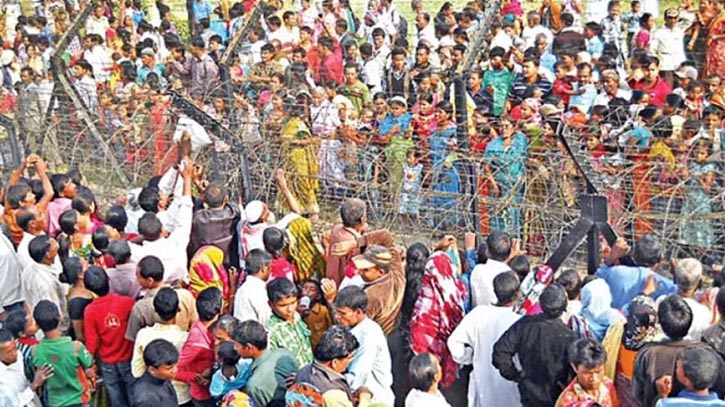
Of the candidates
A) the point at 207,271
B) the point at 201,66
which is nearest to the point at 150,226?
the point at 207,271

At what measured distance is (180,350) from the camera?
6535 mm

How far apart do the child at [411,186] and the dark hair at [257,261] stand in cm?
226

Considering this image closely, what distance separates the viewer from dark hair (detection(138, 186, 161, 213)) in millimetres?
8461

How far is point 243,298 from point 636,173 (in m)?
3.14

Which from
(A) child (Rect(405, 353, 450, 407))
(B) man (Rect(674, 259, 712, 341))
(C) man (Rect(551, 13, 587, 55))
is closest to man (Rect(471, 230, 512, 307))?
(B) man (Rect(674, 259, 712, 341))

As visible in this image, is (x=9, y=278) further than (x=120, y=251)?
Yes

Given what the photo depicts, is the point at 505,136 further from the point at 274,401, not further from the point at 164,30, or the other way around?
the point at 164,30

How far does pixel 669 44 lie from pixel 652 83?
3.82ft

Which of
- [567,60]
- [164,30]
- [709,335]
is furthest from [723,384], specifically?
[164,30]

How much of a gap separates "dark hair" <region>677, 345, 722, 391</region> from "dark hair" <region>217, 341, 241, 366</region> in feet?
7.43

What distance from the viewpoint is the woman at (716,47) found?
430 inches

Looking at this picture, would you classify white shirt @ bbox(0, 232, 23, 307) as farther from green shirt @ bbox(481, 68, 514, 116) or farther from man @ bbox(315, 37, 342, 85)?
man @ bbox(315, 37, 342, 85)

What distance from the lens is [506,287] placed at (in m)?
6.36

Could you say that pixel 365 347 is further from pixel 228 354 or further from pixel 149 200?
pixel 149 200
